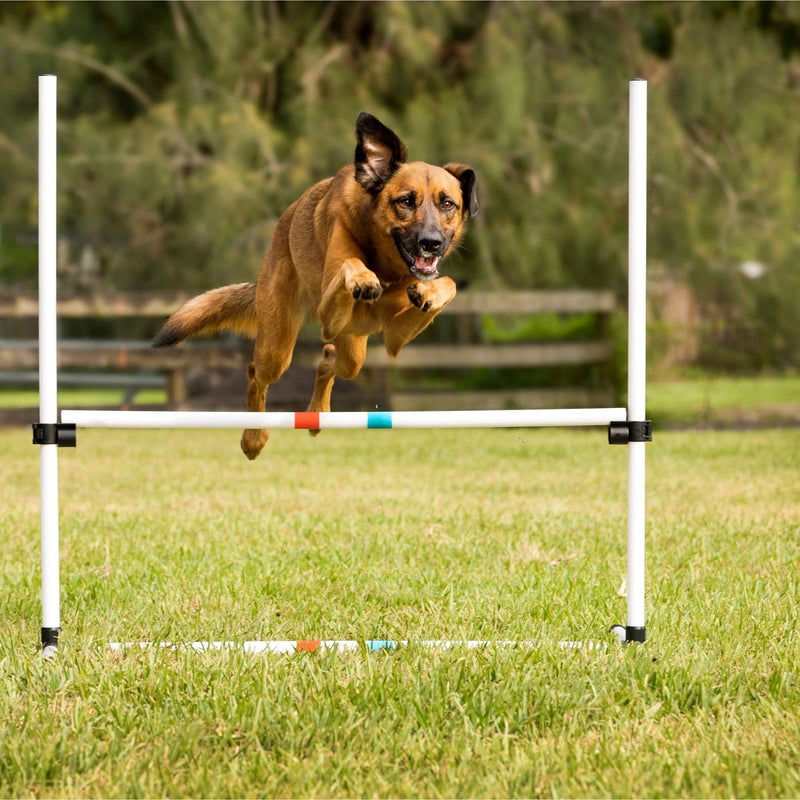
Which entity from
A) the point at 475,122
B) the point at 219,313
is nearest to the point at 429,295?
the point at 219,313

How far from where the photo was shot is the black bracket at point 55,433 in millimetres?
3484

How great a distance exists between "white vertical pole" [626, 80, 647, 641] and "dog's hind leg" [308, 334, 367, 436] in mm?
899

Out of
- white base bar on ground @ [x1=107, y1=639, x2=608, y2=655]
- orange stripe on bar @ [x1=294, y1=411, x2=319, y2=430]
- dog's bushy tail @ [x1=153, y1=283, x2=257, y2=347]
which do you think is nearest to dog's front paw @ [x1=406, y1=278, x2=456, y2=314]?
orange stripe on bar @ [x1=294, y1=411, x2=319, y2=430]

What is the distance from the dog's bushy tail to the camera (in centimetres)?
389

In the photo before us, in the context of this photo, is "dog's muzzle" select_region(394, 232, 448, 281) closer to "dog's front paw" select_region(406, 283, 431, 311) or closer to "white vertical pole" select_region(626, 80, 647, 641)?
"dog's front paw" select_region(406, 283, 431, 311)

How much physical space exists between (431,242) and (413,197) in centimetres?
15

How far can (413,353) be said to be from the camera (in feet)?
36.1

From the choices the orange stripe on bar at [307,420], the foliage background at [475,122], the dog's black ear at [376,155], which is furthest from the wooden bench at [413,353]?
the dog's black ear at [376,155]

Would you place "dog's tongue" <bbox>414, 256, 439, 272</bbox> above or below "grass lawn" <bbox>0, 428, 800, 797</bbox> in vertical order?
above

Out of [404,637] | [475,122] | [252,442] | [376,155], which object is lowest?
[404,637]

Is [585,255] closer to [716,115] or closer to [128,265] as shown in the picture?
[716,115]

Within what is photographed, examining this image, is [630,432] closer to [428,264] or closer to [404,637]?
[428,264]

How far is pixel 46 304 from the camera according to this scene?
348 cm

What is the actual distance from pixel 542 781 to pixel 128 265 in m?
11.4
